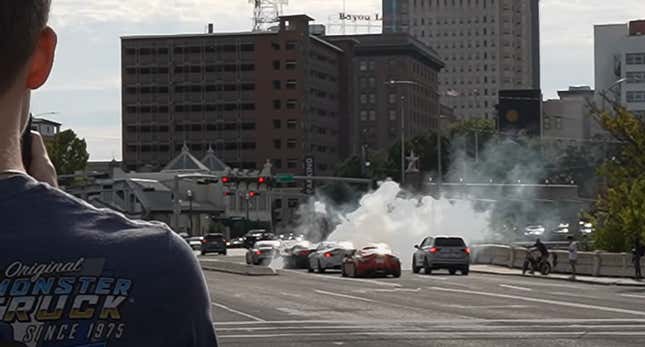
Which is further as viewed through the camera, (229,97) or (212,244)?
(229,97)

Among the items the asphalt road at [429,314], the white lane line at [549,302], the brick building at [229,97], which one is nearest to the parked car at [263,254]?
the asphalt road at [429,314]

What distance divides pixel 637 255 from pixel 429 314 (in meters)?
19.9

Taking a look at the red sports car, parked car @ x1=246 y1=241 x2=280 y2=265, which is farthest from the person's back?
parked car @ x1=246 y1=241 x2=280 y2=265

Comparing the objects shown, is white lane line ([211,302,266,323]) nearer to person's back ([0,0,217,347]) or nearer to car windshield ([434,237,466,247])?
car windshield ([434,237,466,247])

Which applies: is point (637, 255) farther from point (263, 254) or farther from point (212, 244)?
point (212, 244)

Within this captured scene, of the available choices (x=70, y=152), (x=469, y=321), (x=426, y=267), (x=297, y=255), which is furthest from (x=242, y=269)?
(x=70, y=152)

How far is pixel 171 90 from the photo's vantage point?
608 feet

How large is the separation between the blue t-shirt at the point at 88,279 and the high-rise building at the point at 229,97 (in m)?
175

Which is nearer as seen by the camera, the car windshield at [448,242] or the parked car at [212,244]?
the car windshield at [448,242]

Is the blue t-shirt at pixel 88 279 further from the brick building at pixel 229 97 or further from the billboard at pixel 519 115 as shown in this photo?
the brick building at pixel 229 97

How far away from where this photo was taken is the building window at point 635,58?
629ft

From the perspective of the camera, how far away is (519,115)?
489 ft

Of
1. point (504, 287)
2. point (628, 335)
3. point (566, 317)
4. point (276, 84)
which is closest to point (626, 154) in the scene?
point (504, 287)

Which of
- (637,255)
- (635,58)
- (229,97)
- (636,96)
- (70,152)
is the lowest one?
(637,255)
